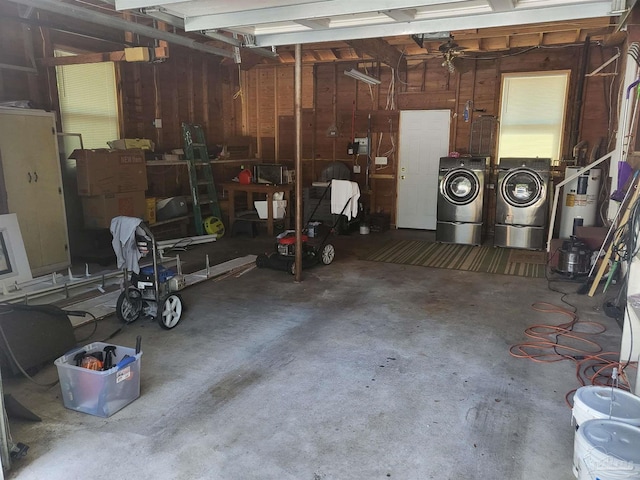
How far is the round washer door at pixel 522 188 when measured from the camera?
6836 millimetres

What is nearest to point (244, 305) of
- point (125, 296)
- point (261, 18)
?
point (125, 296)

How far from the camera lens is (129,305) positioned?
13.4 feet

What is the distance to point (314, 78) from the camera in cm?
906

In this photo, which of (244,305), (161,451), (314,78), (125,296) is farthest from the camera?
(314,78)

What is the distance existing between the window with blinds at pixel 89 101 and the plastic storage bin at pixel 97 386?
4572 mm

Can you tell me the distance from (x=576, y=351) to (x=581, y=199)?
11.3 feet

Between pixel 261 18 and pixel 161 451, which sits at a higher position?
pixel 261 18

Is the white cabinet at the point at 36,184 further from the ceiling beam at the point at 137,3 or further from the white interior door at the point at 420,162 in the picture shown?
the white interior door at the point at 420,162

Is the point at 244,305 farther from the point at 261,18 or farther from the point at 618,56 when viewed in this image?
the point at 618,56

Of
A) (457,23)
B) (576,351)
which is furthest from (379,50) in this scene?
(576,351)

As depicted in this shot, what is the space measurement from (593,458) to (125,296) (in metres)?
3.47

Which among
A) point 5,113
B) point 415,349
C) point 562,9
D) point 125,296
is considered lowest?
point 415,349

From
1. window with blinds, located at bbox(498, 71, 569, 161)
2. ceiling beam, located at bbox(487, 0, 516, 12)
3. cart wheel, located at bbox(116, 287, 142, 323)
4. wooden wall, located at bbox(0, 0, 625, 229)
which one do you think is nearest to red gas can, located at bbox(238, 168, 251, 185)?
wooden wall, located at bbox(0, 0, 625, 229)

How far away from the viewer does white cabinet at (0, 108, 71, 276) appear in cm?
512
